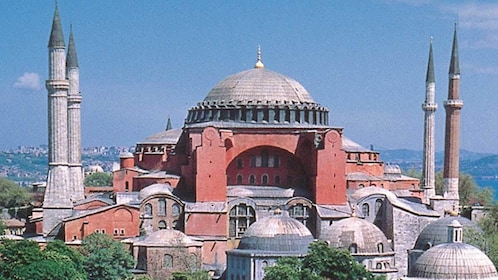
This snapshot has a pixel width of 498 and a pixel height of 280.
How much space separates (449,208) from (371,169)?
13.5 feet

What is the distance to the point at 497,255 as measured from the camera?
120ft

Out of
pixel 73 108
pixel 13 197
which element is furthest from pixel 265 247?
pixel 13 197

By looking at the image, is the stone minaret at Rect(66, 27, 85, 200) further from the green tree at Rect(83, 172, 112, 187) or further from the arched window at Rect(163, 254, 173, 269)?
the green tree at Rect(83, 172, 112, 187)

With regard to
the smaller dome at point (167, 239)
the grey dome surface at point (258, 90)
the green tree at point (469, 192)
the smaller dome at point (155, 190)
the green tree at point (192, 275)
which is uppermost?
the grey dome surface at point (258, 90)

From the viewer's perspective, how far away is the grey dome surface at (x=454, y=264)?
2938 cm

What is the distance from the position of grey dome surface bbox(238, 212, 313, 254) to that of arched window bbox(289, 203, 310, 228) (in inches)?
153

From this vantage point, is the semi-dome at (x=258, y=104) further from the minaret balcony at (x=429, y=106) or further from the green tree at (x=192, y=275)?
the green tree at (x=192, y=275)

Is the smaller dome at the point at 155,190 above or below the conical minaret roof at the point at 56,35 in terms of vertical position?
below

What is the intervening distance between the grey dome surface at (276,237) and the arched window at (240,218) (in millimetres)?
3705

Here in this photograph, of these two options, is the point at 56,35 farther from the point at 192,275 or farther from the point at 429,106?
the point at 429,106

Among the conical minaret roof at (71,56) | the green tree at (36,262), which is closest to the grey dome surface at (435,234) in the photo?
the green tree at (36,262)

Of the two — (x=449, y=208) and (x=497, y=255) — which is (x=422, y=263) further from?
(x=449, y=208)

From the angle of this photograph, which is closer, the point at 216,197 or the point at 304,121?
the point at 216,197

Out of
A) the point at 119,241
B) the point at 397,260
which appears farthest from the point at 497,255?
the point at 119,241
